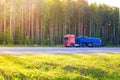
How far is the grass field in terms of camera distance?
44.4ft

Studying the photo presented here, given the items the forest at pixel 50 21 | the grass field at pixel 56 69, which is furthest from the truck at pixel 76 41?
the grass field at pixel 56 69

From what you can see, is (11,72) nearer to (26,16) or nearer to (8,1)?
(8,1)

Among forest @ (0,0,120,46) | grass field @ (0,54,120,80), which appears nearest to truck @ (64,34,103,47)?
forest @ (0,0,120,46)

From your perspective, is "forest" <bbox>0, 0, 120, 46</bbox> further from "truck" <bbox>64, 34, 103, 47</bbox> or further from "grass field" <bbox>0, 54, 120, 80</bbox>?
"grass field" <bbox>0, 54, 120, 80</bbox>

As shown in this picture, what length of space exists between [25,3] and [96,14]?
1612cm

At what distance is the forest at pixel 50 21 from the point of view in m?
51.5

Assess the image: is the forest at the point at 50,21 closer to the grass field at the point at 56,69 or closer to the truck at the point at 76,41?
the truck at the point at 76,41

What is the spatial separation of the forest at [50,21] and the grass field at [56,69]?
30.6 metres

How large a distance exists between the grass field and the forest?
30.6 meters

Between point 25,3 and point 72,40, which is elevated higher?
point 25,3

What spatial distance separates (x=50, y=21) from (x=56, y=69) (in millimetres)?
41434

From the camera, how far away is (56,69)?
15078mm

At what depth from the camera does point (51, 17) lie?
2213 inches

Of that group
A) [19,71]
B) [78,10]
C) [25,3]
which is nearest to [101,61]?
[19,71]
